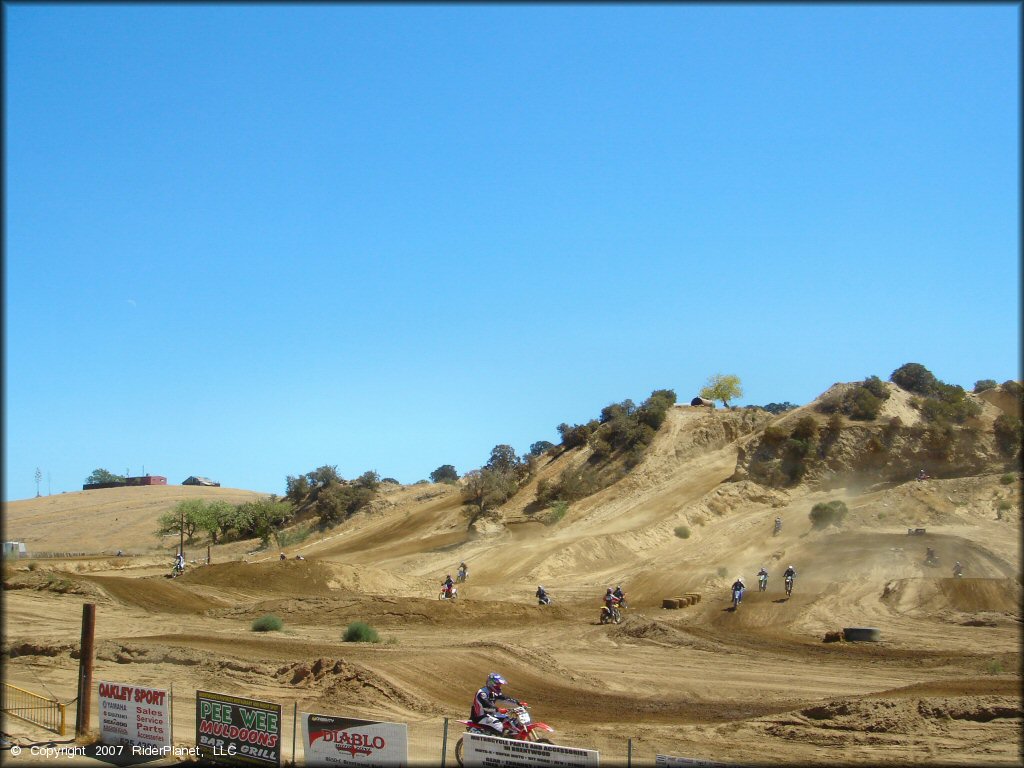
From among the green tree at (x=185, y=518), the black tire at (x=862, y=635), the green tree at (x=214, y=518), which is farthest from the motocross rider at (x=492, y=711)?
the green tree at (x=214, y=518)

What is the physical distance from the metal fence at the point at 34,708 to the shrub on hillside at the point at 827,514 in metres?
44.9

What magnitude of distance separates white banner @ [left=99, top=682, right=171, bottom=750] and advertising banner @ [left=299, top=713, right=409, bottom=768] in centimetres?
324

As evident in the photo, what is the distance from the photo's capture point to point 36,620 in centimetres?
3447

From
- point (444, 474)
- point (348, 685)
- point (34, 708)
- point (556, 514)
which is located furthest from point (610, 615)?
point (444, 474)

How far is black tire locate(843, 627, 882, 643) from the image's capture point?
31.7 meters

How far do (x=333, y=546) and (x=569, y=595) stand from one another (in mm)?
32758

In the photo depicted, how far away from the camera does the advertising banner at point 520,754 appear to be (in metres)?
11.1

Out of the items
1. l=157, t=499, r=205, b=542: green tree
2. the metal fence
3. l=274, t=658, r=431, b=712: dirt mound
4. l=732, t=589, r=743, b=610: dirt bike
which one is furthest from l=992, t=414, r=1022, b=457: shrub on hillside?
l=157, t=499, r=205, b=542: green tree

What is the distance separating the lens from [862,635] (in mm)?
31859

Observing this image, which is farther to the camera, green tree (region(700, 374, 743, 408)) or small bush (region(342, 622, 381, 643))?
green tree (region(700, 374, 743, 408))

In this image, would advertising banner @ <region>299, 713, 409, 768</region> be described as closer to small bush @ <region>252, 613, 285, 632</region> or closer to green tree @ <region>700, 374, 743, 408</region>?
small bush @ <region>252, 613, 285, 632</region>

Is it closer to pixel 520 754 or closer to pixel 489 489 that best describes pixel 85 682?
pixel 520 754

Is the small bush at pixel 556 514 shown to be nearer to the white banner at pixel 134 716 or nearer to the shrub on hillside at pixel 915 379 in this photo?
the shrub on hillside at pixel 915 379

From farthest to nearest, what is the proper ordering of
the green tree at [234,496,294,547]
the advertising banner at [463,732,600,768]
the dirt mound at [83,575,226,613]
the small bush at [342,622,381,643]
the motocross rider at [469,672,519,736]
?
1. the green tree at [234,496,294,547]
2. the dirt mound at [83,575,226,613]
3. the small bush at [342,622,381,643]
4. the motocross rider at [469,672,519,736]
5. the advertising banner at [463,732,600,768]
